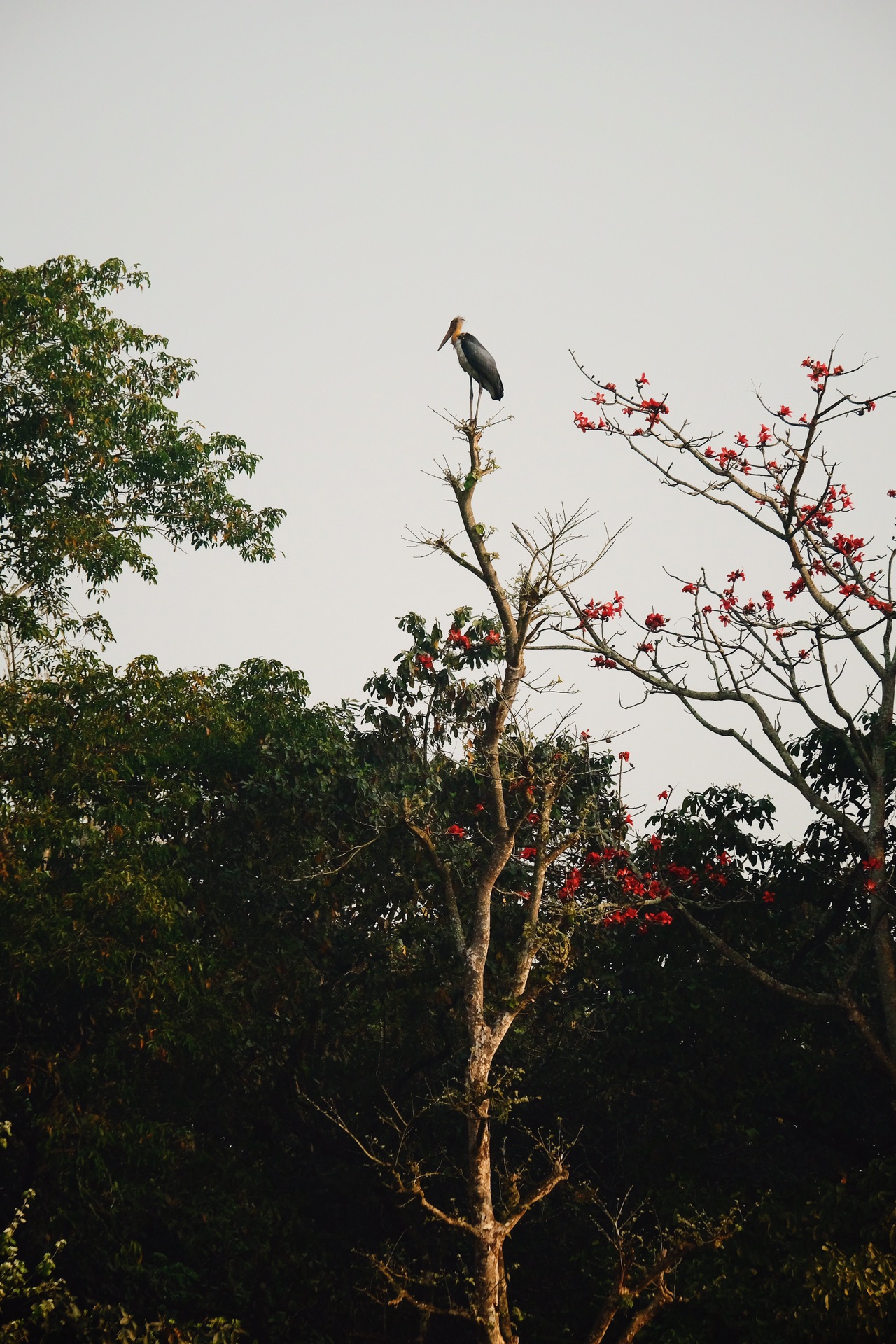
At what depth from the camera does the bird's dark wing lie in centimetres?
938

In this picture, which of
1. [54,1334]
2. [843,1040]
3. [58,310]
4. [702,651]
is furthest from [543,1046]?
[58,310]

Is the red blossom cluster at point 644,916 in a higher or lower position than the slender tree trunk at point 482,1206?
higher

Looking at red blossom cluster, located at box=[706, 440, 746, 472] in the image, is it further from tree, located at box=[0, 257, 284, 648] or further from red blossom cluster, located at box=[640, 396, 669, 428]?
tree, located at box=[0, 257, 284, 648]

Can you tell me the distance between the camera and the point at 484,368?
369 inches

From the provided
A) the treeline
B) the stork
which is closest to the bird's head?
the stork

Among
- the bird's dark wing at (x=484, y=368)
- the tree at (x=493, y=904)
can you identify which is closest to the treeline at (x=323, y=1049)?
the tree at (x=493, y=904)

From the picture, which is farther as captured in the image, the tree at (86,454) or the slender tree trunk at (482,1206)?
the tree at (86,454)

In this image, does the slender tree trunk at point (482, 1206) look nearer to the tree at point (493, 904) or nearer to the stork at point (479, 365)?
the tree at point (493, 904)

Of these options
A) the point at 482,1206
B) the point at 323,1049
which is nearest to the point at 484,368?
the point at 482,1206

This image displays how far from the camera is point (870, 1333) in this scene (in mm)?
7117

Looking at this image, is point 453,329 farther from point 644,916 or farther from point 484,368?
point 644,916

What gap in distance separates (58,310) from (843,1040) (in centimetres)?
1292

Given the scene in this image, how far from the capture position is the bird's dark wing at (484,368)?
30.8 feet

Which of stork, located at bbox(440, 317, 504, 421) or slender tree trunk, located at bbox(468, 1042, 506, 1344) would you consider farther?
stork, located at bbox(440, 317, 504, 421)
